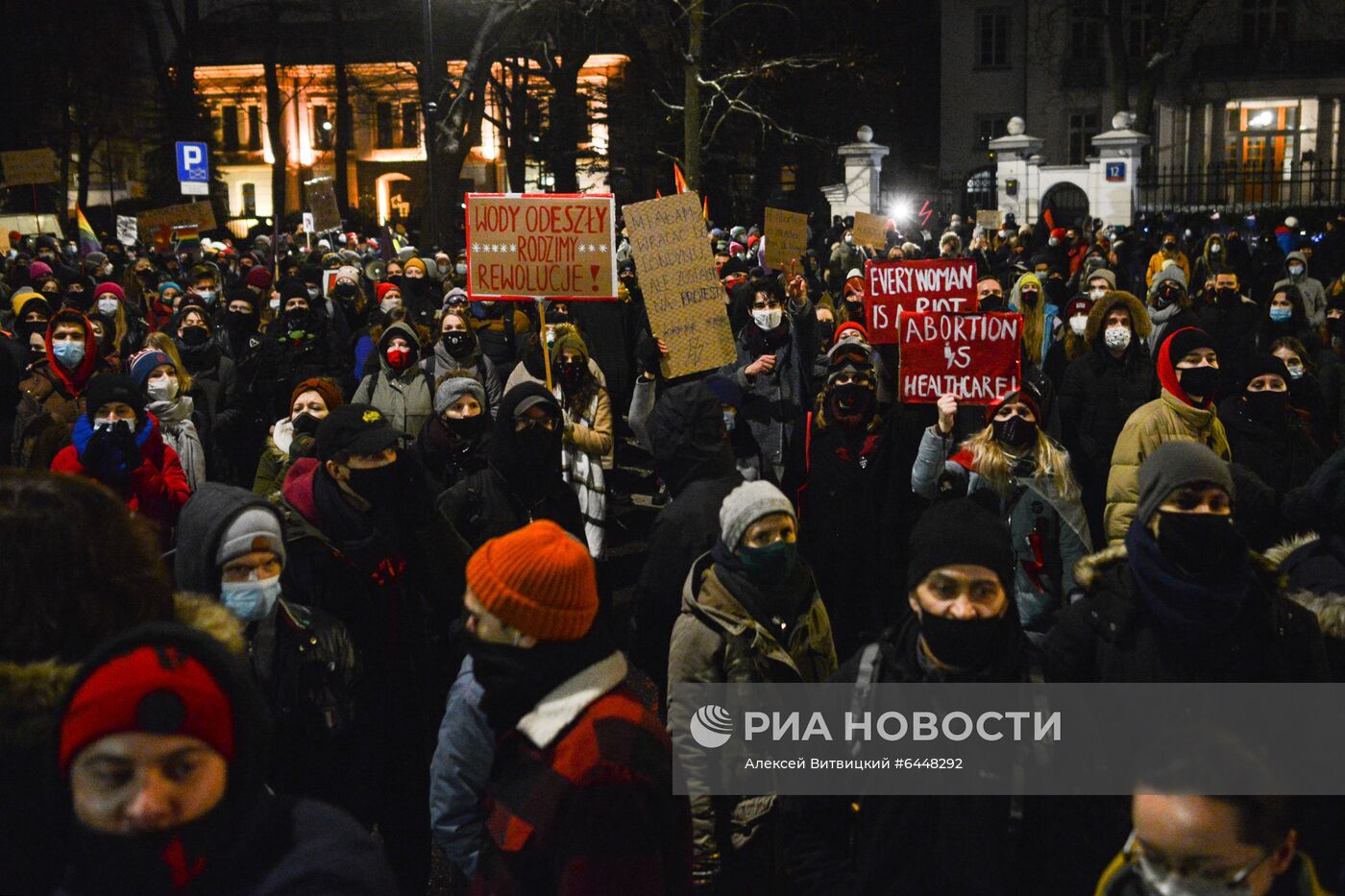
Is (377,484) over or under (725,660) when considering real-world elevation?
over

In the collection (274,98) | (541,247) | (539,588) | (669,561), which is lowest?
(669,561)

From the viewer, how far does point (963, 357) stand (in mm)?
6211

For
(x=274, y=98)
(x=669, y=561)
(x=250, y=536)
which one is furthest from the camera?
(x=274, y=98)

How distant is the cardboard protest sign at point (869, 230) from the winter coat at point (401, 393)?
872 centimetres

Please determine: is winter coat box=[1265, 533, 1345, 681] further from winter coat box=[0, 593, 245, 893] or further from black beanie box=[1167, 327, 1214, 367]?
winter coat box=[0, 593, 245, 893]

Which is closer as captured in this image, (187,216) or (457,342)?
(457,342)

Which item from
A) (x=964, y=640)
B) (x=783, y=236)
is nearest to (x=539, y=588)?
(x=964, y=640)

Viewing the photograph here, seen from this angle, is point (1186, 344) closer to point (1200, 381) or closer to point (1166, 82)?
point (1200, 381)

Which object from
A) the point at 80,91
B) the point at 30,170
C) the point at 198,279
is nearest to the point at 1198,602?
the point at 198,279

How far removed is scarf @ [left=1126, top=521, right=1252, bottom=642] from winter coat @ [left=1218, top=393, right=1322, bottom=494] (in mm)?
3317

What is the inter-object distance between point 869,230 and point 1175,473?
1263cm

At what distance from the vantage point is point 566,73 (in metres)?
34.1

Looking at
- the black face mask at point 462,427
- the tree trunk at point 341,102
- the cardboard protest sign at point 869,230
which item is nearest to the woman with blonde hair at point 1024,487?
the black face mask at point 462,427

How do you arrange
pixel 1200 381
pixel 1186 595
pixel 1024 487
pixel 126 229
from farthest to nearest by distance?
1. pixel 126 229
2. pixel 1200 381
3. pixel 1024 487
4. pixel 1186 595
